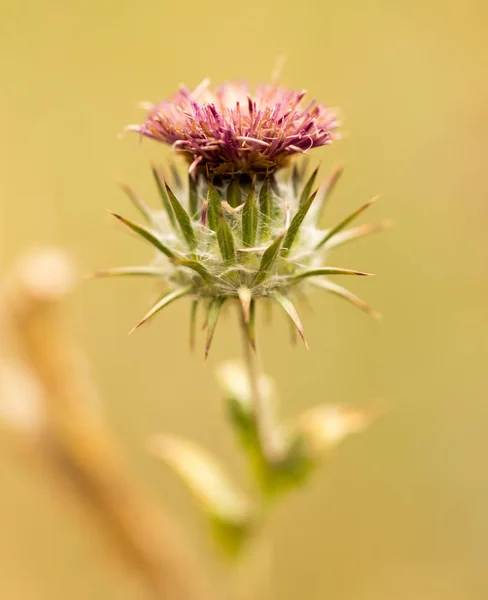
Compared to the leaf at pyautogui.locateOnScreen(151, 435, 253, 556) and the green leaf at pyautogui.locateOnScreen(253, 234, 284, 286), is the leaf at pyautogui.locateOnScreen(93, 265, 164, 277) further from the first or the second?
the leaf at pyautogui.locateOnScreen(151, 435, 253, 556)

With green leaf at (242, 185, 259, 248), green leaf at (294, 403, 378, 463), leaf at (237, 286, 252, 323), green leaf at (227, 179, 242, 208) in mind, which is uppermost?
green leaf at (227, 179, 242, 208)

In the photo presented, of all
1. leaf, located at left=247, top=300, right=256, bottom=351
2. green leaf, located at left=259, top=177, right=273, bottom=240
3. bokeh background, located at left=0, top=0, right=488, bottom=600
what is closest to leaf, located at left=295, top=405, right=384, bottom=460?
leaf, located at left=247, top=300, right=256, bottom=351

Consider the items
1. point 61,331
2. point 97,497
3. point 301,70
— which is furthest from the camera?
point 301,70

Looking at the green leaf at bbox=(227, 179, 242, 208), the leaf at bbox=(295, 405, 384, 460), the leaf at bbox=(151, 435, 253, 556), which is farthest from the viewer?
the leaf at bbox=(151, 435, 253, 556)

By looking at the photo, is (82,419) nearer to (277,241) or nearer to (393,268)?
(277,241)

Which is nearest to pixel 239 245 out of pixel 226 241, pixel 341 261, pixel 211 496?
pixel 226 241

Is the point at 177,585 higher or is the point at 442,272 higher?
the point at 442,272

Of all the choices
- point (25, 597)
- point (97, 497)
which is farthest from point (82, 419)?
point (25, 597)

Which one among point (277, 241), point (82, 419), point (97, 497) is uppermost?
point (277, 241)
